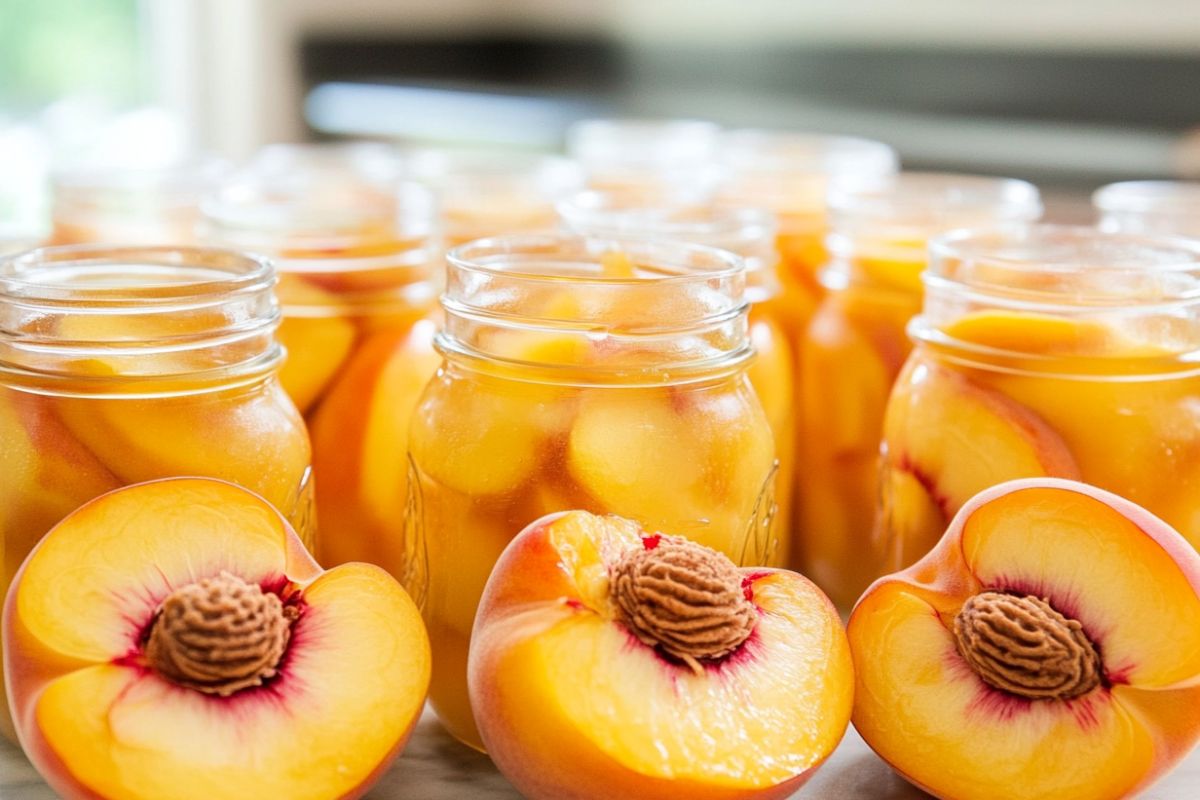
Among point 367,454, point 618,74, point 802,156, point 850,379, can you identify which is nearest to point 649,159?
point 802,156

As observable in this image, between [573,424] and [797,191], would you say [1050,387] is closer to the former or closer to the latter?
[573,424]

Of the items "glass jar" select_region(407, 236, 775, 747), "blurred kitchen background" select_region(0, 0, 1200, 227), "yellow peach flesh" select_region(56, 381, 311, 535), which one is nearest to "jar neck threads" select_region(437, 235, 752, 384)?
"glass jar" select_region(407, 236, 775, 747)

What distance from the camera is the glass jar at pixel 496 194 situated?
41.4 inches

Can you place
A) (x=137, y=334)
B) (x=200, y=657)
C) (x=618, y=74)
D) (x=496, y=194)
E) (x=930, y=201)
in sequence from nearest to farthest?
(x=200, y=657)
(x=137, y=334)
(x=930, y=201)
(x=496, y=194)
(x=618, y=74)

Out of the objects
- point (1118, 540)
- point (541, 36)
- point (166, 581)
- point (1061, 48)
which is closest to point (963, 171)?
point (1061, 48)

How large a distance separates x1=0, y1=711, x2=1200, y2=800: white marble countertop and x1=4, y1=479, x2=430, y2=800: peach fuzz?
2.9 inches

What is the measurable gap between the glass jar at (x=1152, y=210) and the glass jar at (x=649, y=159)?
1.04ft

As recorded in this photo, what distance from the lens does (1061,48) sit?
2.29 meters

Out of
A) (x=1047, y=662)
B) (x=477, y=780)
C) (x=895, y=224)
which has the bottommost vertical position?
(x=477, y=780)

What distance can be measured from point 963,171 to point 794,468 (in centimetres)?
155

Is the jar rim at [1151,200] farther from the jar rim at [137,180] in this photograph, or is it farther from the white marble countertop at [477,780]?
the jar rim at [137,180]

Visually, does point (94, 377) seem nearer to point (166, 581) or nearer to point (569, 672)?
point (166, 581)

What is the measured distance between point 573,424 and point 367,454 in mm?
196

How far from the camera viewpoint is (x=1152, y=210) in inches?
40.5
